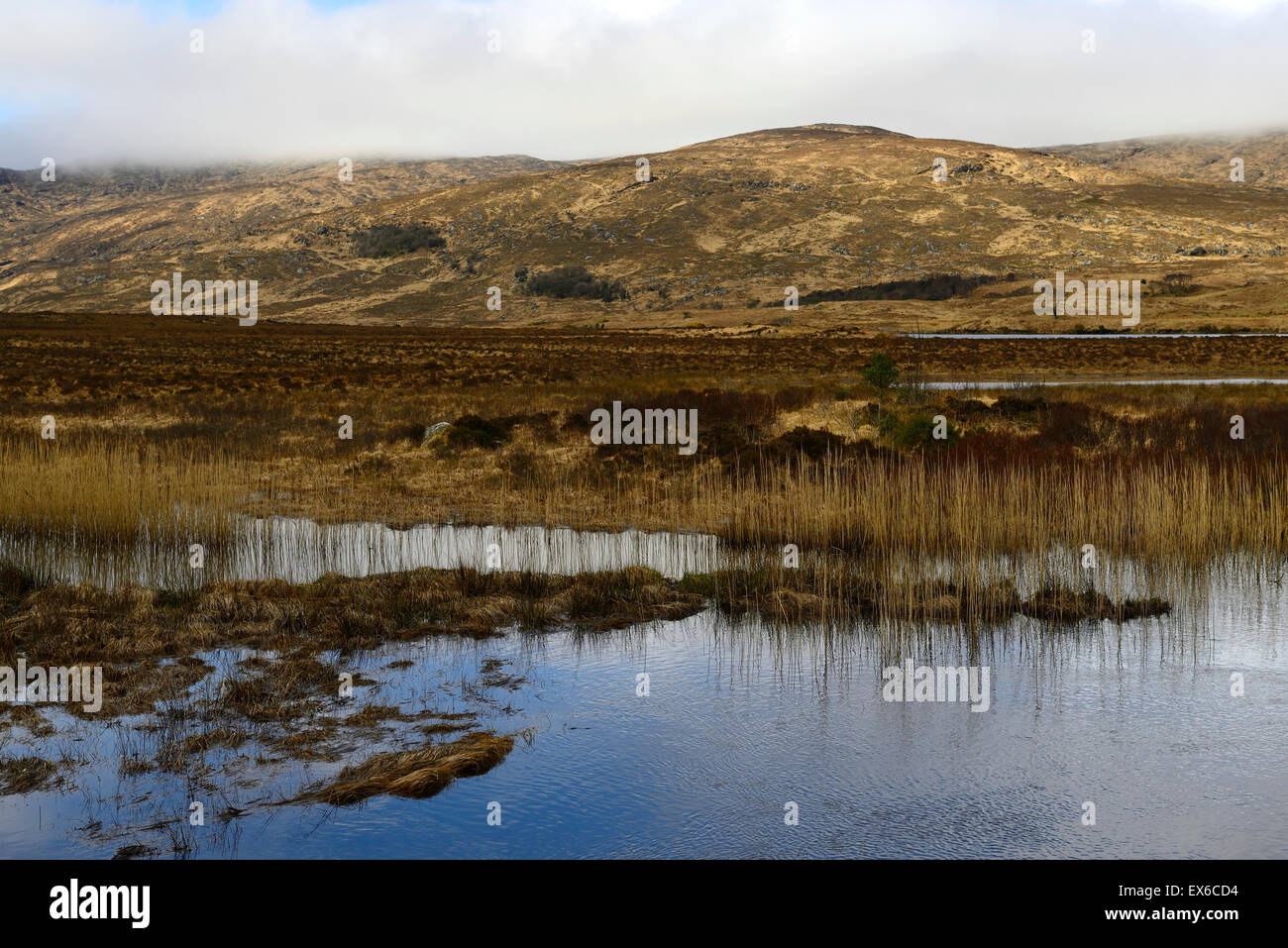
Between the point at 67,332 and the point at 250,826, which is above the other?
the point at 67,332

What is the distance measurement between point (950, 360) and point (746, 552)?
38276 mm

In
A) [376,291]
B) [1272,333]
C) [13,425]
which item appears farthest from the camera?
[376,291]

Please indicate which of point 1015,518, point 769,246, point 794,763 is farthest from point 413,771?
point 769,246

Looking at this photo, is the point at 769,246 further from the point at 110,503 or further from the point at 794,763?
the point at 794,763

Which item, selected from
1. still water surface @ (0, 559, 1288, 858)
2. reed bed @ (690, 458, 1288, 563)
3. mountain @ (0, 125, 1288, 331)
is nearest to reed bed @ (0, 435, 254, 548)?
still water surface @ (0, 559, 1288, 858)

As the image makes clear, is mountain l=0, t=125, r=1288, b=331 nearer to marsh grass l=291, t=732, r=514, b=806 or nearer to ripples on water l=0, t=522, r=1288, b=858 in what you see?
ripples on water l=0, t=522, r=1288, b=858

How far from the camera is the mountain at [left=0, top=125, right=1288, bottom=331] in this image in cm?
11062

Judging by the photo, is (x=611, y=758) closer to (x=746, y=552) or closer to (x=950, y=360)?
(x=746, y=552)

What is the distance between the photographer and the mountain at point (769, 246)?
363 ft

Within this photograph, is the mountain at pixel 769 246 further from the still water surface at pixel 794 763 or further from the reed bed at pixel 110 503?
the still water surface at pixel 794 763

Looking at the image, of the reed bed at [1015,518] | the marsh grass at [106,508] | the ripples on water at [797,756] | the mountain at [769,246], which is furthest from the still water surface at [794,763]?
the mountain at [769,246]

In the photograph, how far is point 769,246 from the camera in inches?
5295

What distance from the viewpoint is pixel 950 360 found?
162 ft
